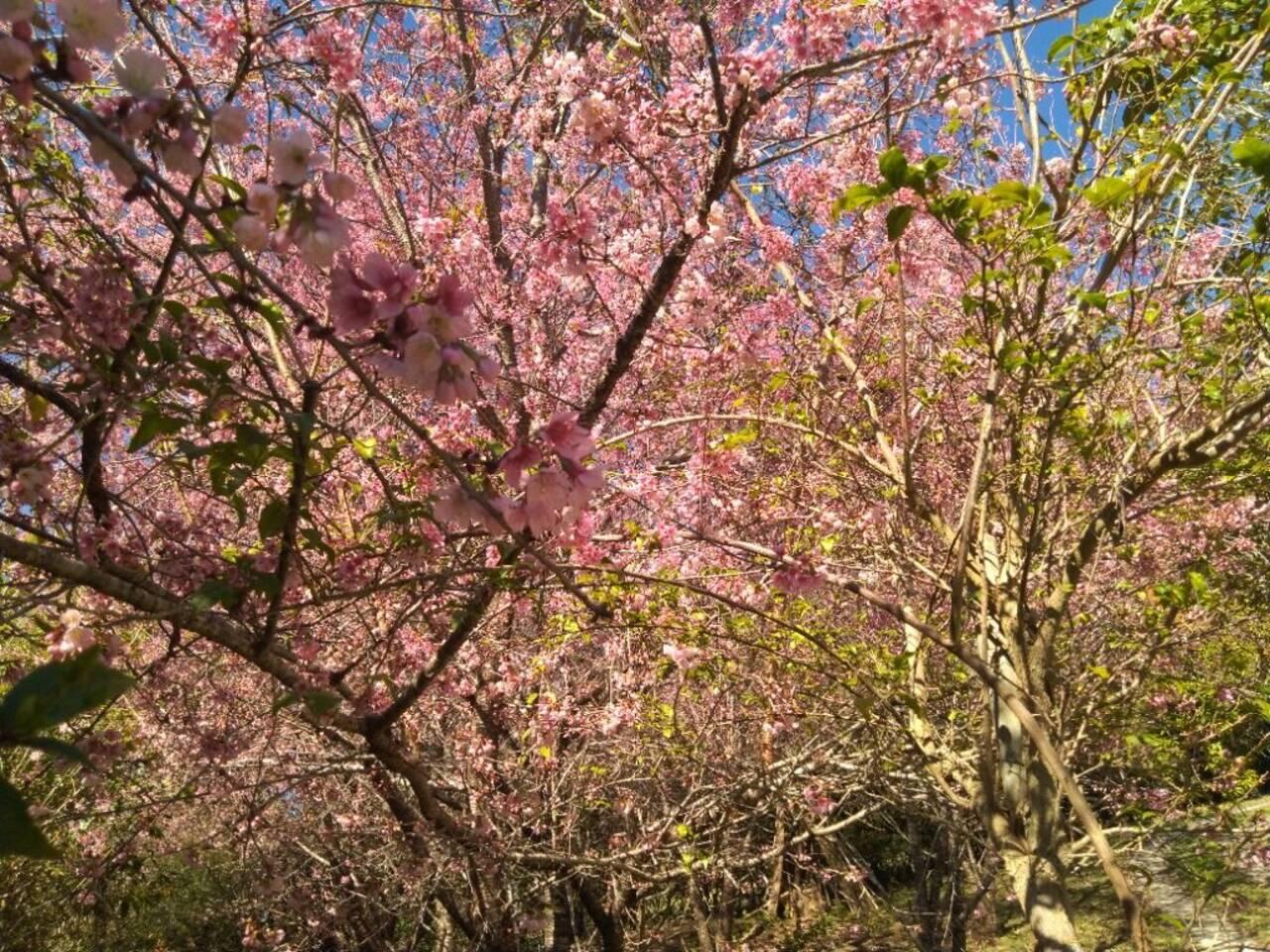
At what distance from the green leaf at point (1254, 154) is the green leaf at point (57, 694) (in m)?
1.71

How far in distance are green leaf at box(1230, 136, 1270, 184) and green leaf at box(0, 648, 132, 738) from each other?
1.71m

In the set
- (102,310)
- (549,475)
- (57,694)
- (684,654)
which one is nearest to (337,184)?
(549,475)

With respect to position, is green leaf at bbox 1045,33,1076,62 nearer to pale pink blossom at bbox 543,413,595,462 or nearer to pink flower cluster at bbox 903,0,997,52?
pink flower cluster at bbox 903,0,997,52

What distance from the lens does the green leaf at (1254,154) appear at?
4.92 feet

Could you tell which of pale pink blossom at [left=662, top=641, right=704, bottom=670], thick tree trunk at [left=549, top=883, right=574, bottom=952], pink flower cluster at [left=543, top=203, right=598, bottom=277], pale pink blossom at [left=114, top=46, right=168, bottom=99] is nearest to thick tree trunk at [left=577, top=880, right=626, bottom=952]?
thick tree trunk at [left=549, top=883, right=574, bottom=952]

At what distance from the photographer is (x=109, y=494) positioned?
2129 mm

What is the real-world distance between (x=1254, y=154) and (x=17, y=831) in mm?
1849

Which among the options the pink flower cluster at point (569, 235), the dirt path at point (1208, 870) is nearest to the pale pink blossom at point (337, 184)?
the pink flower cluster at point (569, 235)

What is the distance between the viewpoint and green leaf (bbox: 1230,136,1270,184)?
150 cm

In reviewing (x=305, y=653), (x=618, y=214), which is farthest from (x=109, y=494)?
(x=618, y=214)

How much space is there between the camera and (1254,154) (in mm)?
1530

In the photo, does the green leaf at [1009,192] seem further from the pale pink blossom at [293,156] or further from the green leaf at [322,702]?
the green leaf at [322,702]

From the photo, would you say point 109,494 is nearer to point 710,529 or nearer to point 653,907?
point 710,529

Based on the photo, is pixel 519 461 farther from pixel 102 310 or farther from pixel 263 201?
pixel 102 310
